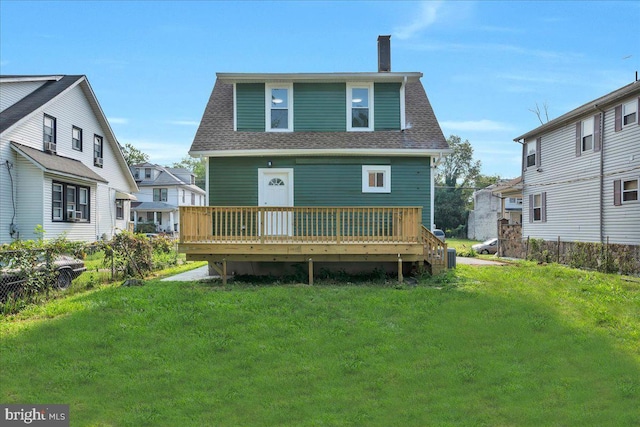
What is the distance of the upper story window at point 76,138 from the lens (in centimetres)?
1983

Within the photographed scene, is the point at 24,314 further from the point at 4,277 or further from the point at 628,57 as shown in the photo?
the point at 628,57

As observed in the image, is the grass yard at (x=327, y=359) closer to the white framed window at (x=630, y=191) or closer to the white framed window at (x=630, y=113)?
the white framed window at (x=630, y=191)

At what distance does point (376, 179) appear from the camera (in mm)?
12727

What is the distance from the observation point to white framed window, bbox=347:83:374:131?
1318 cm

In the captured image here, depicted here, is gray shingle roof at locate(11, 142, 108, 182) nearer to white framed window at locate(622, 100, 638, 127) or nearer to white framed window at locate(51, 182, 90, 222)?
white framed window at locate(51, 182, 90, 222)

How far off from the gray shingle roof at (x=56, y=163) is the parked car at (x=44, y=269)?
24.0 feet

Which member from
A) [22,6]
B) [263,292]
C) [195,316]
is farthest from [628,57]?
[22,6]

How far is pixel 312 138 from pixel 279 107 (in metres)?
1.53

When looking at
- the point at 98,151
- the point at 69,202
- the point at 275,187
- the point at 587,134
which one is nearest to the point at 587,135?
the point at 587,134

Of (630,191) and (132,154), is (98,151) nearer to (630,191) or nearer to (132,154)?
(630,191)

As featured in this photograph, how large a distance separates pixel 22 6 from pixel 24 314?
13.8 metres

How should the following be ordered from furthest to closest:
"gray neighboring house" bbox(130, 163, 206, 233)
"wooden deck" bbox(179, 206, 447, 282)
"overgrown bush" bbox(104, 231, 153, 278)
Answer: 1. "gray neighboring house" bbox(130, 163, 206, 233)
2. "overgrown bush" bbox(104, 231, 153, 278)
3. "wooden deck" bbox(179, 206, 447, 282)

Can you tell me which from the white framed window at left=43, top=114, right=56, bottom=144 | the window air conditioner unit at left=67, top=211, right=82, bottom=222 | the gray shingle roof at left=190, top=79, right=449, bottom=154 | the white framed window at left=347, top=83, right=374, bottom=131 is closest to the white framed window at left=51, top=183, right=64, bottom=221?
the window air conditioner unit at left=67, top=211, right=82, bottom=222

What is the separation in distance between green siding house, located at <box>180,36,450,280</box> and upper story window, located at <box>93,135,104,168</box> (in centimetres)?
1156
